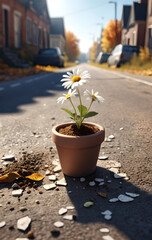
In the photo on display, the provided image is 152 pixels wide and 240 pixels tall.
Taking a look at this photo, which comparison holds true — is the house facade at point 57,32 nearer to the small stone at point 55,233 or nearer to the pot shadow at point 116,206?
the pot shadow at point 116,206

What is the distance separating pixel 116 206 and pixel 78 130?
0.70 meters

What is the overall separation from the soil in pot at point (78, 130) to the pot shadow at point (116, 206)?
36 centimetres

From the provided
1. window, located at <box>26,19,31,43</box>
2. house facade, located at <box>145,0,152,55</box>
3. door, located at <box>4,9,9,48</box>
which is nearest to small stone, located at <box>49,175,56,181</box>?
door, located at <box>4,9,9,48</box>

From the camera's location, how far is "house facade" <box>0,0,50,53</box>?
18059 millimetres

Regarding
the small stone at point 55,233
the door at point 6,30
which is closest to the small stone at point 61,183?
the small stone at point 55,233

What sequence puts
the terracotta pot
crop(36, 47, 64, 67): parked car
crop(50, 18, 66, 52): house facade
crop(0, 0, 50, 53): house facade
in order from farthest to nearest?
1. crop(50, 18, 66, 52): house facade
2. crop(0, 0, 50, 53): house facade
3. crop(36, 47, 64, 67): parked car
4. the terracotta pot

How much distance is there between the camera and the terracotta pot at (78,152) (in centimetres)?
190

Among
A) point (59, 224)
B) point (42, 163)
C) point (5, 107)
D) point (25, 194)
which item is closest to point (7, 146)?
point (42, 163)

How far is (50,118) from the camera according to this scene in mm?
3951

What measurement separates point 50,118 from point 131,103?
2.02 m

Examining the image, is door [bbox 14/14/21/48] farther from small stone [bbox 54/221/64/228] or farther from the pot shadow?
small stone [bbox 54/221/64/228]

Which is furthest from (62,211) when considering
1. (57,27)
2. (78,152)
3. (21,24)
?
(57,27)

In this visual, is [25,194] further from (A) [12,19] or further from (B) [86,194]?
(A) [12,19]

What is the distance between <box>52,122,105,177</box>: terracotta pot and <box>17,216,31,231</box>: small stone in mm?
601
